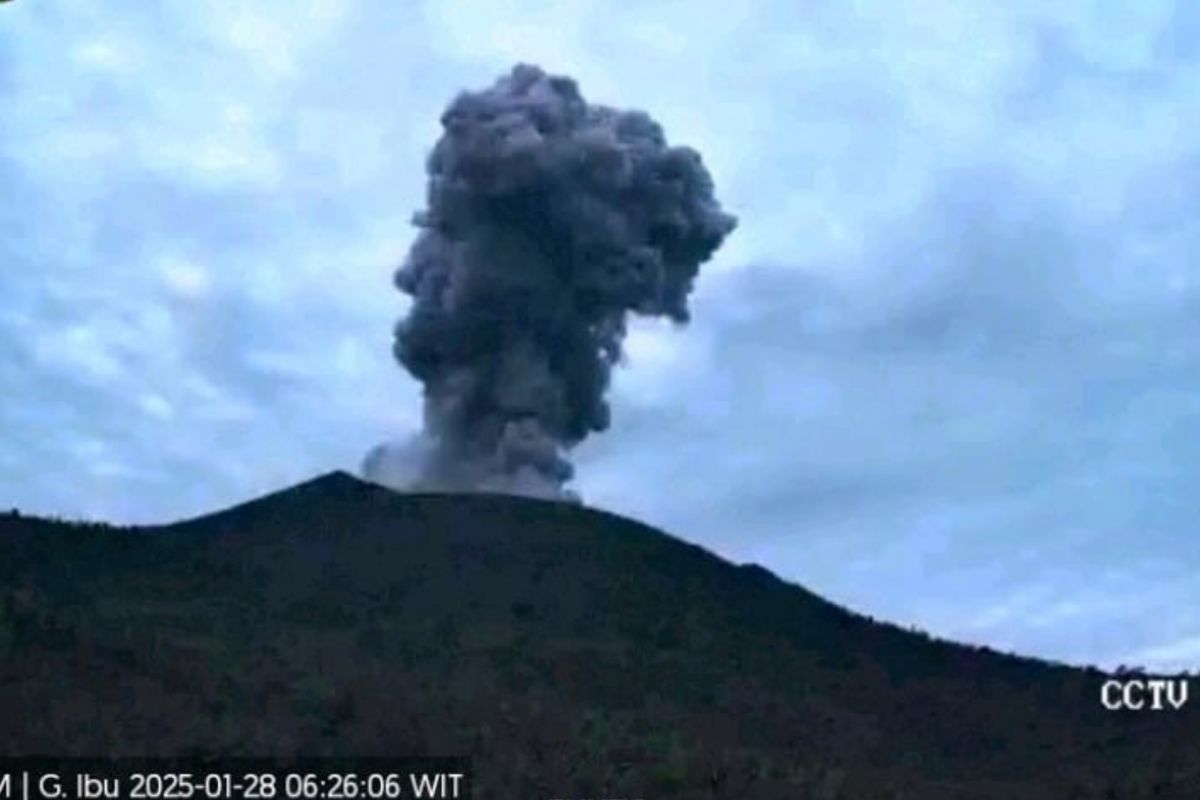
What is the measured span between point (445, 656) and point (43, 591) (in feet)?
33.0

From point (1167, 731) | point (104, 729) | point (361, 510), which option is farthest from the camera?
point (361, 510)

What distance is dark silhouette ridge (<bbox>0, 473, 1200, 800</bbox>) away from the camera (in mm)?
29734

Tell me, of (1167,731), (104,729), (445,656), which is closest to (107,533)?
(445,656)

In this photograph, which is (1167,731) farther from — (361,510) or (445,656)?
(361,510)

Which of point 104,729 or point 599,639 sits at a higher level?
point 599,639

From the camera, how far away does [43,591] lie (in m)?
41.5

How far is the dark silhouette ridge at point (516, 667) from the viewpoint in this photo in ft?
97.6

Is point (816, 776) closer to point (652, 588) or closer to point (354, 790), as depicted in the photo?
point (354, 790)

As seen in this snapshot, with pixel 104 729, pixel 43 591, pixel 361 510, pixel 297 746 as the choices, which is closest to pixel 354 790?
pixel 297 746

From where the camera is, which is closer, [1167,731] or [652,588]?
[1167,731]

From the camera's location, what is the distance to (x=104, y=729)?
27.9m

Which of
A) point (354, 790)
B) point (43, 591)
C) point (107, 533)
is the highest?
point (107, 533)

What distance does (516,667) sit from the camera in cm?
4069

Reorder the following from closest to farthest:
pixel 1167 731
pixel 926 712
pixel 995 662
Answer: pixel 1167 731, pixel 926 712, pixel 995 662
